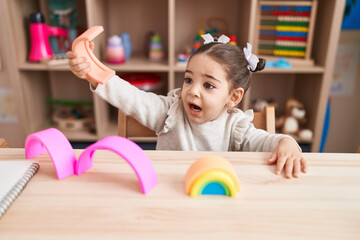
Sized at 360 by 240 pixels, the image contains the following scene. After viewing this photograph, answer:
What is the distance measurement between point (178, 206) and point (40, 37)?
1.56 meters

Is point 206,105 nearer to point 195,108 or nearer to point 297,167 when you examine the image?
point 195,108

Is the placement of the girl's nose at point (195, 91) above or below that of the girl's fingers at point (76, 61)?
below

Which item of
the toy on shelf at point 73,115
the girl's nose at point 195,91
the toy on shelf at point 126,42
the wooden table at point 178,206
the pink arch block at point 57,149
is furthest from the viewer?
the toy on shelf at point 73,115

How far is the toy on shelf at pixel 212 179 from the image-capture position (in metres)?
0.49

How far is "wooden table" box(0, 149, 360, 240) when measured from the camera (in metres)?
0.42

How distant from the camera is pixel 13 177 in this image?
53cm

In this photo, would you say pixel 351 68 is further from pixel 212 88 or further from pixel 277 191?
pixel 277 191

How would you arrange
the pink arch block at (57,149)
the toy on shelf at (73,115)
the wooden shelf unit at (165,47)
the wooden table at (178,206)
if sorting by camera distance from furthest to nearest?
the toy on shelf at (73,115), the wooden shelf unit at (165,47), the pink arch block at (57,149), the wooden table at (178,206)

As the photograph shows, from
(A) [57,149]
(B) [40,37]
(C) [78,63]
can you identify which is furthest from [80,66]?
(B) [40,37]

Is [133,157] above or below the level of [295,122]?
above

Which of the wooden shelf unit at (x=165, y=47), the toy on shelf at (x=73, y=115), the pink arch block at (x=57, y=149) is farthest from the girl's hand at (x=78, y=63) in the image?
the toy on shelf at (x=73, y=115)

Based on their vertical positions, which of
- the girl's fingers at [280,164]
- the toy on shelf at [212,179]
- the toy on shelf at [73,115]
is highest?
the toy on shelf at [212,179]

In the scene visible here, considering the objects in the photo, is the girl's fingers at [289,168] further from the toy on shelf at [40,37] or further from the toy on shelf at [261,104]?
the toy on shelf at [40,37]

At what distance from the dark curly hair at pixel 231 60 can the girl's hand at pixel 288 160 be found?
0.26 meters
